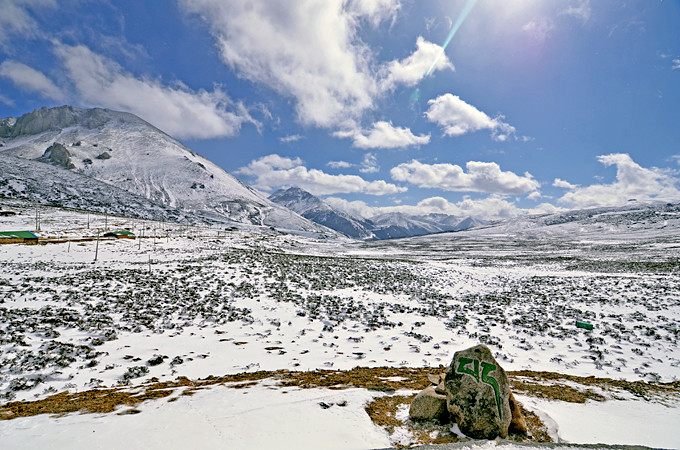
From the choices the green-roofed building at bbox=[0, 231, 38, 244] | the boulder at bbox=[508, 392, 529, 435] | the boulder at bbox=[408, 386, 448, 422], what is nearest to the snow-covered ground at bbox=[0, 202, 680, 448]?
the boulder at bbox=[508, 392, 529, 435]

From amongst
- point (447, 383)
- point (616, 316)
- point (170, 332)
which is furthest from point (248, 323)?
point (616, 316)

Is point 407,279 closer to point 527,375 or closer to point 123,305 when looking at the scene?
point 527,375

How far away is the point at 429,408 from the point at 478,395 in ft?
3.94

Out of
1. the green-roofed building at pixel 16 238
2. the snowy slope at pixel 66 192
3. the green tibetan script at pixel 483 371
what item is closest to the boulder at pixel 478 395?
the green tibetan script at pixel 483 371

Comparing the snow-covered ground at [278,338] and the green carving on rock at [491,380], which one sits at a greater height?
the green carving on rock at [491,380]

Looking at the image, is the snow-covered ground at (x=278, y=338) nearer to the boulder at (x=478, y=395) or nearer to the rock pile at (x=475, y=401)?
the rock pile at (x=475, y=401)

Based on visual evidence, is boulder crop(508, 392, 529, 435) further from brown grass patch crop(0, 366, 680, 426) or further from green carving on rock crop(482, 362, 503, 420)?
green carving on rock crop(482, 362, 503, 420)

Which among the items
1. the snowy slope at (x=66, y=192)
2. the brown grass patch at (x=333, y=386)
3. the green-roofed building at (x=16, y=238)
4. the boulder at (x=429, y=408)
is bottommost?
the brown grass patch at (x=333, y=386)

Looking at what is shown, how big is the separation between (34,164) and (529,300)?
240m

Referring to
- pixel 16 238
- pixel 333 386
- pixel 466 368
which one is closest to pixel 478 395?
pixel 466 368

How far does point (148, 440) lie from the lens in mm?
5574

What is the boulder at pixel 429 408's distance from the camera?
6871 mm

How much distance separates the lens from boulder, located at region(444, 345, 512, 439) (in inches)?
247

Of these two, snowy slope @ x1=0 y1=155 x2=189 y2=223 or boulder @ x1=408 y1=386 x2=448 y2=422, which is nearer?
boulder @ x1=408 y1=386 x2=448 y2=422
